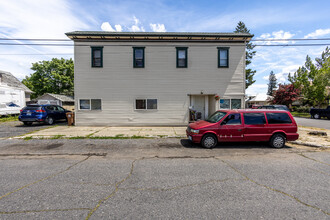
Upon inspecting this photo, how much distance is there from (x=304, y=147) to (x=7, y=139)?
14752 mm

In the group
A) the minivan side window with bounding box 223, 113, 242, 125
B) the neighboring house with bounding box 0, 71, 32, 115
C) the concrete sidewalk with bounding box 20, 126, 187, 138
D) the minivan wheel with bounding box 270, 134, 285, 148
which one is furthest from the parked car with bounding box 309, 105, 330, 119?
the neighboring house with bounding box 0, 71, 32, 115

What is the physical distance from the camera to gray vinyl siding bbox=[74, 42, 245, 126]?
473 inches

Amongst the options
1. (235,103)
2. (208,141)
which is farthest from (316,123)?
(208,141)

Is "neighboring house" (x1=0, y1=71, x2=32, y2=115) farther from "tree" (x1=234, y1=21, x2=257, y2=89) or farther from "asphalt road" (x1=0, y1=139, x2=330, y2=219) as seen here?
"tree" (x1=234, y1=21, x2=257, y2=89)

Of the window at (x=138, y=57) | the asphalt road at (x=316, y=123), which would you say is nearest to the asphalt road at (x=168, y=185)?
the window at (x=138, y=57)

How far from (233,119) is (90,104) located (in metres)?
10.5

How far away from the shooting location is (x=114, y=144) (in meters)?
7.20

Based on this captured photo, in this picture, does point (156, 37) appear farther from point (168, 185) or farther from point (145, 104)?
point (168, 185)

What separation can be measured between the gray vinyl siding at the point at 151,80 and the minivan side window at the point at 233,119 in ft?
18.0

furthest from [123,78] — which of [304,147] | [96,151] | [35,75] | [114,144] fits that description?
[35,75]

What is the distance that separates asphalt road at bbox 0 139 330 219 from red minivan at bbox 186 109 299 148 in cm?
72

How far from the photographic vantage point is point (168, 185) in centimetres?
354

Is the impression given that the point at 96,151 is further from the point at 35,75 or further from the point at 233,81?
the point at 35,75

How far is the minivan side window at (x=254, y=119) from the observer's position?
6648 mm
